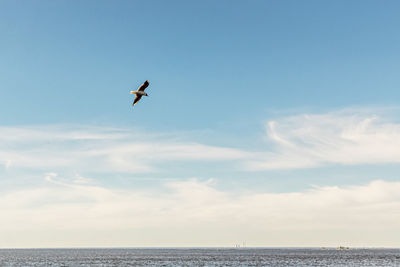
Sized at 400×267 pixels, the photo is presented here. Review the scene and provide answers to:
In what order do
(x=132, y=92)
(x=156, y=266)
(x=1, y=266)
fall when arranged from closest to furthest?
(x=132, y=92) < (x=156, y=266) < (x=1, y=266)

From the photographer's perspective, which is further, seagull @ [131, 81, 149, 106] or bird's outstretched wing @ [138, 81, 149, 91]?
seagull @ [131, 81, 149, 106]

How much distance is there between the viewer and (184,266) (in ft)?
376

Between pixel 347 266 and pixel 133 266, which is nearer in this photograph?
pixel 347 266

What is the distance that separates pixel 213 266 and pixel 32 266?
4896cm

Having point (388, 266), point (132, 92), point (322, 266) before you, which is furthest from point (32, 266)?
point (132, 92)

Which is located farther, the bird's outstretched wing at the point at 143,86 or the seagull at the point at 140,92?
the seagull at the point at 140,92

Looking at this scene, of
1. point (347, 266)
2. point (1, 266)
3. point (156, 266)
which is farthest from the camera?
point (1, 266)

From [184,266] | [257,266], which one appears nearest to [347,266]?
[257,266]

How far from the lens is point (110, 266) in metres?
120

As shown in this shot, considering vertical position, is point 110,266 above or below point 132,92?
below

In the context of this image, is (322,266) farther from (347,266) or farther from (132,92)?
(132,92)

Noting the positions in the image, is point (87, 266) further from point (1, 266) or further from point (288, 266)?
point (288, 266)

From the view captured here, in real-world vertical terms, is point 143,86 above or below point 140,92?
above

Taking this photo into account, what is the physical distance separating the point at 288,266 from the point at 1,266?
74.4 m
